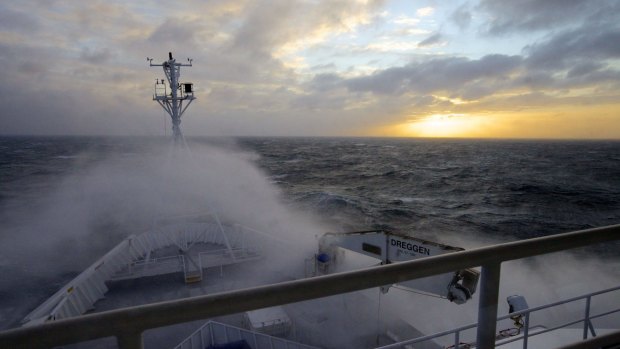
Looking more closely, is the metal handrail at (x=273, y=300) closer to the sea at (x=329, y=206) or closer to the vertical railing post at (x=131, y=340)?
the vertical railing post at (x=131, y=340)

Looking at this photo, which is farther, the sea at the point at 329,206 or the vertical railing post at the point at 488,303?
the sea at the point at 329,206

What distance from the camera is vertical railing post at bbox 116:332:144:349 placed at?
1.29 metres

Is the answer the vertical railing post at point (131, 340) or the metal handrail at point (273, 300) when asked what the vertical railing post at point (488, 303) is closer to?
the metal handrail at point (273, 300)

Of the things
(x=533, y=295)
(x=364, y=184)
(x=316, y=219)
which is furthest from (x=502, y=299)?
(x=364, y=184)

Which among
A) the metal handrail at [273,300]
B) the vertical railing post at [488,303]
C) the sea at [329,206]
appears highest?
the metal handrail at [273,300]

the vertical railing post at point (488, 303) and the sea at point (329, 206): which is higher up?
the vertical railing post at point (488, 303)

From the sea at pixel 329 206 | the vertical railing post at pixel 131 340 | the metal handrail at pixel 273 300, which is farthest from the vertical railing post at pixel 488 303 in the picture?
the sea at pixel 329 206

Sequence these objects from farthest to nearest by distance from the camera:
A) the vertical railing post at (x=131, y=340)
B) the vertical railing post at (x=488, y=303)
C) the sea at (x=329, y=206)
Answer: the sea at (x=329, y=206) < the vertical railing post at (x=488, y=303) < the vertical railing post at (x=131, y=340)

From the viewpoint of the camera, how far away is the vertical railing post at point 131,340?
1286 millimetres

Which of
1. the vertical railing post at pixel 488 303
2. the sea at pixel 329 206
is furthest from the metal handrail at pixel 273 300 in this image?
the sea at pixel 329 206

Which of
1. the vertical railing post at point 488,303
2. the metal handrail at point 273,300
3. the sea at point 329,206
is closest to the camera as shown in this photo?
the metal handrail at point 273,300

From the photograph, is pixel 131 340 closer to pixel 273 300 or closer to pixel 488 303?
pixel 273 300

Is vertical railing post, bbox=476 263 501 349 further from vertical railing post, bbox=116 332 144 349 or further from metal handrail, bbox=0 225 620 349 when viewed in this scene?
vertical railing post, bbox=116 332 144 349

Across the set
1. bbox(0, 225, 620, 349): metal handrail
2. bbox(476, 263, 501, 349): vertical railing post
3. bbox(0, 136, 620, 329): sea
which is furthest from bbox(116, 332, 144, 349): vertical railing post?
bbox(0, 136, 620, 329): sea
